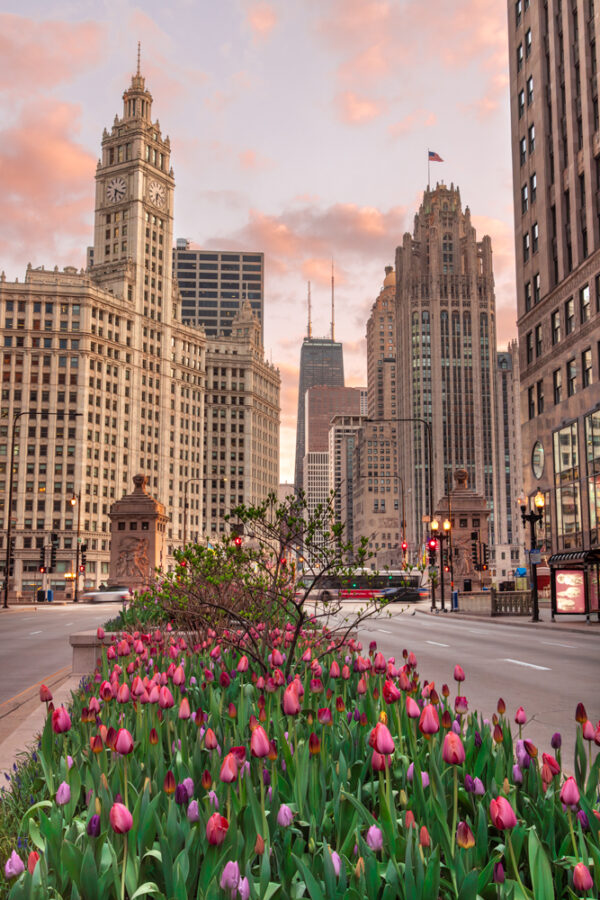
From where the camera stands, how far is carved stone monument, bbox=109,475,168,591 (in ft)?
267

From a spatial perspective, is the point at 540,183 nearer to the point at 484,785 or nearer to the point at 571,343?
the point at 571,343

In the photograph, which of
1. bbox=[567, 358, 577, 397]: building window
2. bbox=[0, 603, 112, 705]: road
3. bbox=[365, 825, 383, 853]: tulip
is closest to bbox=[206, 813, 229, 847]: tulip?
bbox=[365, 825, 383, 853]: tulip

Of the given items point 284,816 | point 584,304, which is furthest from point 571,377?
point 284,816

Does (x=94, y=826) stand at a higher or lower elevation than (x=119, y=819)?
lower

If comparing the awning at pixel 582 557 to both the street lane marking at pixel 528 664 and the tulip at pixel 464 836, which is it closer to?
the street lane marking at pixel 528 664

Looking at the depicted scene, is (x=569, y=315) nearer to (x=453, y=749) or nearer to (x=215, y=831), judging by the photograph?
(x=453, y=749)

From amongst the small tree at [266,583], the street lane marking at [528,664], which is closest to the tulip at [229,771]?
the small tree at [266,583]

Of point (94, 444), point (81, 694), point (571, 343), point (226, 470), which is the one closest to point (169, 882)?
point (81, 694)

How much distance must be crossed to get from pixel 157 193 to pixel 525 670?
16442 centimetres

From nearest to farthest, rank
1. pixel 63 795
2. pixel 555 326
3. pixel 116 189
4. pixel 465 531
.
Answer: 1. pixel 63 795
2. pixel 555 326
3. pixel 465 531
4. pixel 116 189

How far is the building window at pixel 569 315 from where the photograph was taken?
51.2m

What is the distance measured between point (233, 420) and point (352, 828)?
188697 mm

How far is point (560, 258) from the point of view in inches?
2124

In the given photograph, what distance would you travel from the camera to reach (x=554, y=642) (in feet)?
85.3
